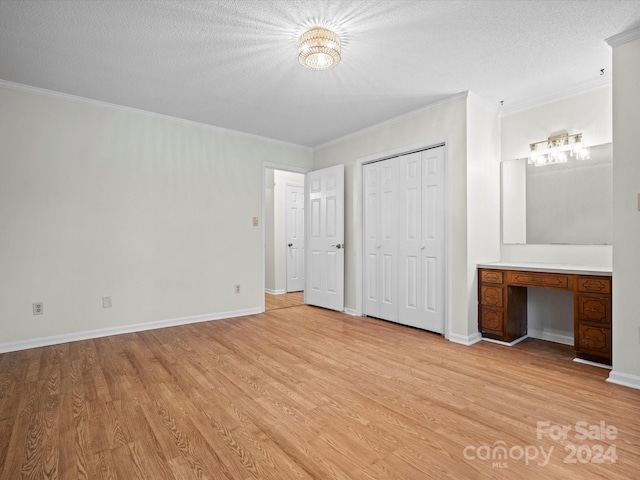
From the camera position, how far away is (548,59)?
2721 millimetres

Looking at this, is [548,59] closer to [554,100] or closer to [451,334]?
[554,100]

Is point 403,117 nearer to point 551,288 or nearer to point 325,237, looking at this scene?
point 325,237

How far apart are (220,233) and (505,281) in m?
3.35

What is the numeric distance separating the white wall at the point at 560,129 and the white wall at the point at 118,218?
314cm

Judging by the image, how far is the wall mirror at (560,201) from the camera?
10.2ft

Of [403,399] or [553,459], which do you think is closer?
[553,459]

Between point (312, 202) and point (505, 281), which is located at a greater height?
point (312, 202)

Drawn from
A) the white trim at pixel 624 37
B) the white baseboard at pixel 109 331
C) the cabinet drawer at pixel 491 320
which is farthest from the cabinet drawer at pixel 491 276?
the white baseboard at pixel 109 331

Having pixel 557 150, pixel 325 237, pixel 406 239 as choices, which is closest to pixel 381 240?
pixel 406 239


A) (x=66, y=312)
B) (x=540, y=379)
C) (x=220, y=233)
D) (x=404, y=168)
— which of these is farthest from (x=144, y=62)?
(x=540, y=379)

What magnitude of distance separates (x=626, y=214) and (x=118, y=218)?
4578 millimetres

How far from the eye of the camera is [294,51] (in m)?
2.64

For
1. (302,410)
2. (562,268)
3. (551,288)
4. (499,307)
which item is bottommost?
(302,410)

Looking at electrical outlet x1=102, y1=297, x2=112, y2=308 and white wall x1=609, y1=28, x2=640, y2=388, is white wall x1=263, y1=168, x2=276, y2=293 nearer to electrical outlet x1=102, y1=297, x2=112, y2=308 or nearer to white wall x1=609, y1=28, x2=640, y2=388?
electrical outlet x1=102, y1=297, x2=112, y2=308
